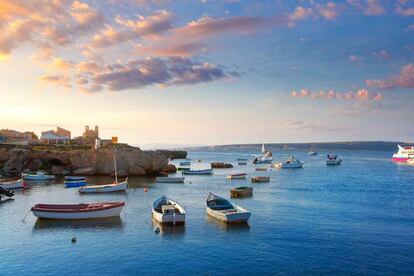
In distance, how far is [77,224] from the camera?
47.8 metres

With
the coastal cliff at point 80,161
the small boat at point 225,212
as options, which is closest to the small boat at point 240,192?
the small boat at point 225,212

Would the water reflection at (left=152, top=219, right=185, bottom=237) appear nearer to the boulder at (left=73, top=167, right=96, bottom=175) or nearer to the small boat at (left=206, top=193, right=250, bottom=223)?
the small boat at (left=206, top=193, right=250, bottom=223)

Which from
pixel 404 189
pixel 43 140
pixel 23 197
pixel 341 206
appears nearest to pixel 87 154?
pixel 23 197

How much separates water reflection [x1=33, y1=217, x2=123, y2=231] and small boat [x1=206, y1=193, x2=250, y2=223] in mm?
11701

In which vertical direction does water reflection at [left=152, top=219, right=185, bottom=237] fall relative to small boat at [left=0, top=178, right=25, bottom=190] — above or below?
below

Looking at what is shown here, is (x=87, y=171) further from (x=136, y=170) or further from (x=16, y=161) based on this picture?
(x=16, y=161)

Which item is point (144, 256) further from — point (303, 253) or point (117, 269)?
point (303, 253)

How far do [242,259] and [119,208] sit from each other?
22.6 metres

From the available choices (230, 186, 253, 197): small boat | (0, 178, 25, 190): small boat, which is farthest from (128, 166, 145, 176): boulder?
(230, 186, 253, 197): small boat

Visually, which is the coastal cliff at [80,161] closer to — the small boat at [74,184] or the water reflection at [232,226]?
the small boat at [74,184]

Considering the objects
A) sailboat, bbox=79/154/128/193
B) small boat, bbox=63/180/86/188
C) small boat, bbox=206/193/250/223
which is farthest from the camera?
small boat, bbox=63/180/86/188

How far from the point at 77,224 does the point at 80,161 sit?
67.5 metres

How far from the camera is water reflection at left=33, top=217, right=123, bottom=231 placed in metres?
46.6

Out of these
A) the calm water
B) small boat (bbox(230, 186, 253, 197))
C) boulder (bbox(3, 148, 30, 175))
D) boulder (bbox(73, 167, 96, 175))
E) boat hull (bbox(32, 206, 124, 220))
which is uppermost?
boulder (bbox(3, 148, 30, 175))
